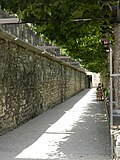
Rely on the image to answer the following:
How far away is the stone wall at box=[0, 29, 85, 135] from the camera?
7.78m

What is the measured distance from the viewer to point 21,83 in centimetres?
948

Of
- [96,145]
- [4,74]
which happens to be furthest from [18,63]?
[96,145]

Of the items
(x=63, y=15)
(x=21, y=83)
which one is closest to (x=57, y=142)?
(x=63, y=15)

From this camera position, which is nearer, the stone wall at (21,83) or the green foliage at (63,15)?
the green foliage at (63,15)

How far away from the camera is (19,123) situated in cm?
916

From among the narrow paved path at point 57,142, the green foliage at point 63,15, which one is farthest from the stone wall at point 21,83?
the green foliage at point 63,15

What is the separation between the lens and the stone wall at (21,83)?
7.78 m

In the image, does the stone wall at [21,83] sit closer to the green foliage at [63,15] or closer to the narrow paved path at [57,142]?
the narrow paved path at [57,142]

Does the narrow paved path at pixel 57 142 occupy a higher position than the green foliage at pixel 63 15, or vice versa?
the green foliage at pixel 63 15

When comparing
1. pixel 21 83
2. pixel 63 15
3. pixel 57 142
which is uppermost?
pixel 63 15

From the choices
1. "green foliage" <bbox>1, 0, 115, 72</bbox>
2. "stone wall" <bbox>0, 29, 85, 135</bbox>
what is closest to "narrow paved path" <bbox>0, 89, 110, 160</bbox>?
"stone wall" <bbox>0, 29, 85, 135</bbox>

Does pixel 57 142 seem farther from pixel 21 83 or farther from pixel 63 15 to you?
pixel 21 83

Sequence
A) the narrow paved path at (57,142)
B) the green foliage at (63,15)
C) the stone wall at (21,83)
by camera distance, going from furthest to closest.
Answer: the stone wall at (21,83)
the narrow paved path at (57,142)
the green foliage at (63,15)

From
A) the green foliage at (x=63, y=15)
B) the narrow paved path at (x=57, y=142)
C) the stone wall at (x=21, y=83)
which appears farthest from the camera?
the stone wall at (x=21, y=83)
